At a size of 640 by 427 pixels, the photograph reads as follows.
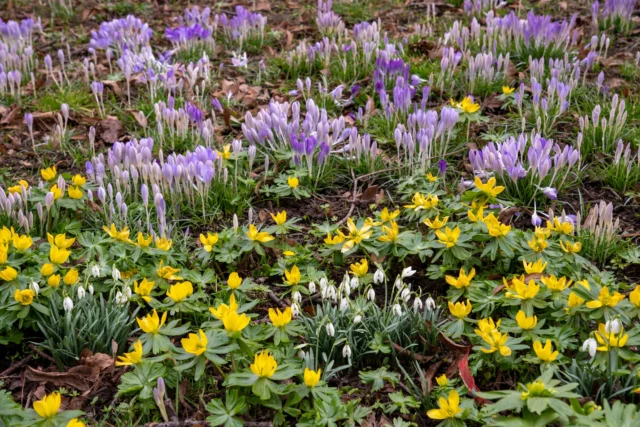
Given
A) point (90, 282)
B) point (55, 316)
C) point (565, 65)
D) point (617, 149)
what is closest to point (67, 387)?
point (55, 316)

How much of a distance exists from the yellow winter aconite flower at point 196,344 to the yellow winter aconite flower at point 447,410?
0.85 meters

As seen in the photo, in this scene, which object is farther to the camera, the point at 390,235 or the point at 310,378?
the point at 390,235

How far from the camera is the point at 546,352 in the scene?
244cm

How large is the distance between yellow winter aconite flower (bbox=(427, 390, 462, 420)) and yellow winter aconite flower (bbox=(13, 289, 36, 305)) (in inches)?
67.6

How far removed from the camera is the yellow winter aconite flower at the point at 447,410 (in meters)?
2.33

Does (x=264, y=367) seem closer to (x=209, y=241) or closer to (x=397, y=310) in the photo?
(x=397, y=310)

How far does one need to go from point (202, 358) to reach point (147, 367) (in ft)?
0.78

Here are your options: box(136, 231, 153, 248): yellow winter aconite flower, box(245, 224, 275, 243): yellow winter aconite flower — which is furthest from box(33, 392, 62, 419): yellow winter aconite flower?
box(245, 224, 275, 243): yellow winter aconite flower

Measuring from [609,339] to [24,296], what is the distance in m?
2.34

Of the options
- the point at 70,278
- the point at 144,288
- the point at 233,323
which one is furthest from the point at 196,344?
the point at 70,278

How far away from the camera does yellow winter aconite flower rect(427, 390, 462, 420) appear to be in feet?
7.63

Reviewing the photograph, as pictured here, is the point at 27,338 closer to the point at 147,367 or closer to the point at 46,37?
the point at 147,367

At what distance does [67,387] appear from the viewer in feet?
9.06

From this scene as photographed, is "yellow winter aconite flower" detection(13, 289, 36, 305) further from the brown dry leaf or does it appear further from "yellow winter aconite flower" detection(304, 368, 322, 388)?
the brown dry leaf
